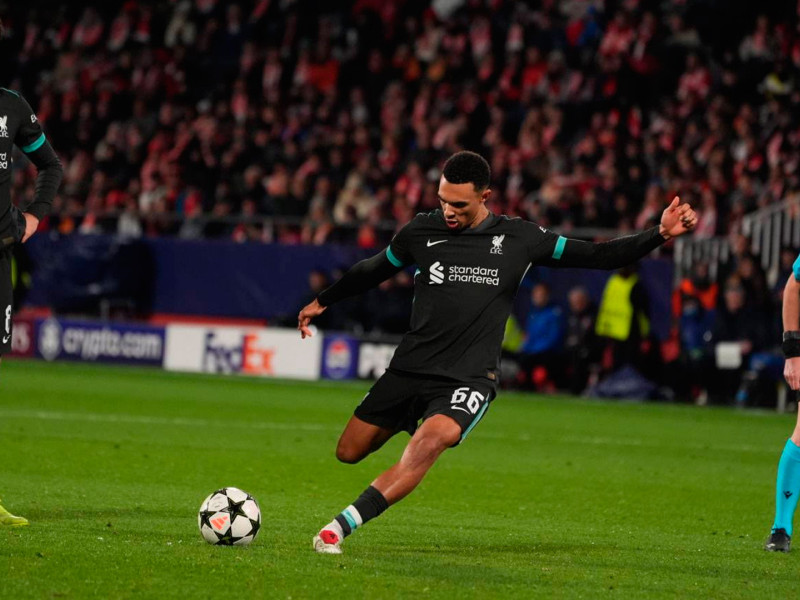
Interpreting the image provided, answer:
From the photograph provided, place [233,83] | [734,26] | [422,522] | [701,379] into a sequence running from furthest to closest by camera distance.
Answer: [233,83] < [734,26] < [701,379] < [422,522]

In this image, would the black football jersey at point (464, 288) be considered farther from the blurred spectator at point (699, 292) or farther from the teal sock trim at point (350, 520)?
the blurred spectator at point (699, 292)

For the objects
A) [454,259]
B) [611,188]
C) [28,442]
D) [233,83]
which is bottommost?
[28,442]

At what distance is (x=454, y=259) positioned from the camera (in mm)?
7289

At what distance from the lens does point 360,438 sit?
23.9 ft

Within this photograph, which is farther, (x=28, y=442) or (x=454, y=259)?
(x=28, y=442)

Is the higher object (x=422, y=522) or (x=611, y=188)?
(x=611, y=188)

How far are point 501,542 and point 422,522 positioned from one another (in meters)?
0.85

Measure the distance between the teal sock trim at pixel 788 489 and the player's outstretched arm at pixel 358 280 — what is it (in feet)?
7.68

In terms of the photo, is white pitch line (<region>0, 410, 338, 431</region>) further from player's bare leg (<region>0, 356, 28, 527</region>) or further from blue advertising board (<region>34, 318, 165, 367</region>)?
blue advertising board (<region>34, 318, 165, 367</region>)

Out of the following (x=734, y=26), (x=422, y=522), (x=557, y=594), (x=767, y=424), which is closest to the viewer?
(x=557, y=594)

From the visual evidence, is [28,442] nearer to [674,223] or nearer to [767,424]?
[674,223]

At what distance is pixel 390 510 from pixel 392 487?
2.21 metres

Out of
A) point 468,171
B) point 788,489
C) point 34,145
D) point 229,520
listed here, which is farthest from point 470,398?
point 34,145

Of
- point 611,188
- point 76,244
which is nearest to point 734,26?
point 611,188
